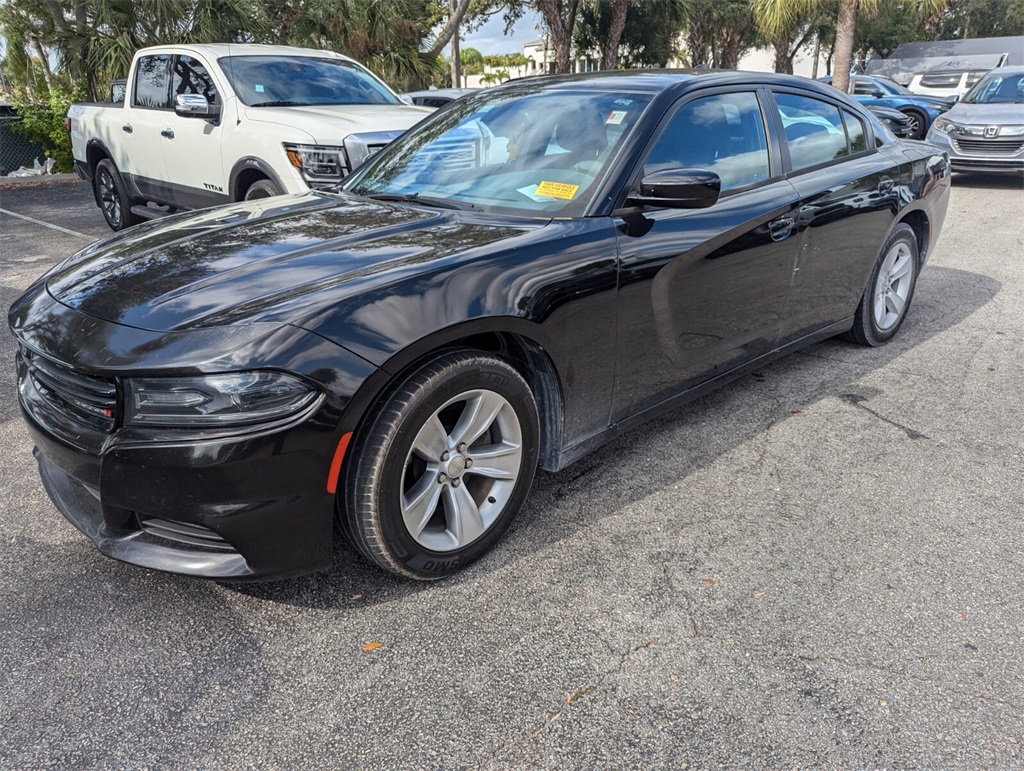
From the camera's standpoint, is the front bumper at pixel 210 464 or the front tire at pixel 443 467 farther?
the front tire at pixel 443 467

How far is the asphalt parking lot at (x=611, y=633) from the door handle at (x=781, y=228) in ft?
3.13

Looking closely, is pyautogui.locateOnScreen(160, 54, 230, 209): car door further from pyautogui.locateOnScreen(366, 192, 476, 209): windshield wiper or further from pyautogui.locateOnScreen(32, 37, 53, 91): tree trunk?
pyautogui.locateOnScreen(32, 37, 53, 91): tree trunk

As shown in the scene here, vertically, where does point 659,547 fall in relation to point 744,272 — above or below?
below

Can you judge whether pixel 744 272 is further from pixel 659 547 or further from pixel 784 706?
pixel 784 706

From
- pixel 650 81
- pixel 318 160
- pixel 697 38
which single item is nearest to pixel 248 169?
pixel 318 160

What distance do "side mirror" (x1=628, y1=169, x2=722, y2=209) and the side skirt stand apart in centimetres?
85

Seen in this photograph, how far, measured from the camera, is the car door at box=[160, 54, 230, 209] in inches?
275

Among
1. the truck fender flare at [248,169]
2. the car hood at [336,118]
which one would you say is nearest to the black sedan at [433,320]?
the car hood at [336,118]

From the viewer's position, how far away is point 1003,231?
29.3ft

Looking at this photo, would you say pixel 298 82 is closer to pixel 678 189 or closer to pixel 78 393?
pixel 678 189

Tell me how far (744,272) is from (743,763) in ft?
7.17

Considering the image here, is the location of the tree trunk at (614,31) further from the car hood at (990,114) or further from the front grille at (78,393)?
the front grille at (78,393)

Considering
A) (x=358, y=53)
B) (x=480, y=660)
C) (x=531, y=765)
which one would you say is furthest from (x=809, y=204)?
(x=358, y=53)

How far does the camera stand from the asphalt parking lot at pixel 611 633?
211 centimetres
